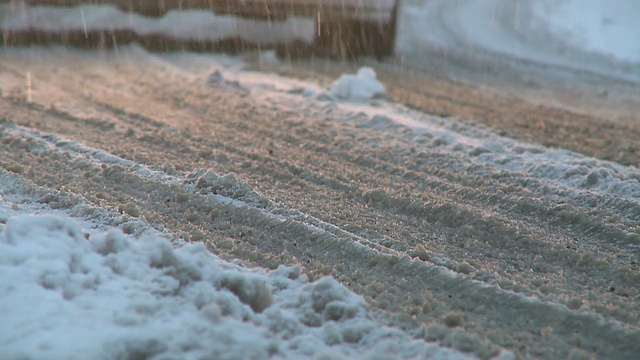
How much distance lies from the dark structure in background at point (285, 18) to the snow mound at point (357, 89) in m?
2.87

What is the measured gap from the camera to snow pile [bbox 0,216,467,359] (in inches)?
73.5

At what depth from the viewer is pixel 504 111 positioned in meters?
5.88

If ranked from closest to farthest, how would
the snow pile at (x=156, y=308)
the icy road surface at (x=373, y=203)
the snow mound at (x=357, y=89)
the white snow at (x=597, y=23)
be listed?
the snow pile at (x=156, y=308)
the icy road surface at (x=373, y=203)
the snow mound at (x=357, y=89)
the white snow at (x=597, y=23)

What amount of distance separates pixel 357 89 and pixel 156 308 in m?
4.31

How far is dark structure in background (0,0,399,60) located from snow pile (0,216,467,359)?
22.1ft

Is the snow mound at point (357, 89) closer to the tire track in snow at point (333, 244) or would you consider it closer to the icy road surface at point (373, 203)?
the icy road surface at point (373, 203)

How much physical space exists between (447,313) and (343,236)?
82 centimetres

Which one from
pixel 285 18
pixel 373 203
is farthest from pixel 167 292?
pixel 285 18

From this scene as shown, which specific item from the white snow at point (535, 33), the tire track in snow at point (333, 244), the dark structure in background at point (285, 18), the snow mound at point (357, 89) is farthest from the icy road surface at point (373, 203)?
the white snow at point (535, 33)

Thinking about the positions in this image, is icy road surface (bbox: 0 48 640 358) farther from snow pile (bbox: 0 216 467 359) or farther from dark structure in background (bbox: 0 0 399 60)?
dark structure in background (bbox: 0 0 399 60)

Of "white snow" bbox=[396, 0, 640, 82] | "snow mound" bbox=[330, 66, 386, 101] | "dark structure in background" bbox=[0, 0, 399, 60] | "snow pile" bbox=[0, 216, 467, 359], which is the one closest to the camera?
"snow pile" bbox=[0, 216, 467, 359]

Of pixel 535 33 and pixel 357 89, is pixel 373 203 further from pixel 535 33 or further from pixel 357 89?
pixel 535 33

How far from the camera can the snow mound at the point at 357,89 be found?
5.95m

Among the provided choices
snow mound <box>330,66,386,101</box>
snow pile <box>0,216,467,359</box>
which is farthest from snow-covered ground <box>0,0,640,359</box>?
snow mound <box>330,66,386,101</box>
